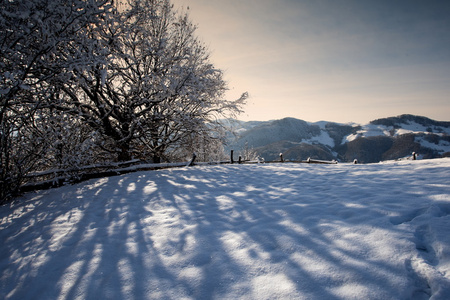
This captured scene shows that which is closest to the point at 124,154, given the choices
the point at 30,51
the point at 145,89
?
the point at 145,89

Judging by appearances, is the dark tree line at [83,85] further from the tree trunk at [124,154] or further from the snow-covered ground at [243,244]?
the snow-covered ground at [243,244]

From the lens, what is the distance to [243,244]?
2.85 m

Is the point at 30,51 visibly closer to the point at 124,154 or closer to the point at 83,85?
the point at 83,85

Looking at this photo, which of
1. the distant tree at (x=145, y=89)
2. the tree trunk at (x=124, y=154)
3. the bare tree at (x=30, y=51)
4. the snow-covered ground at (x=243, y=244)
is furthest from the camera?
the tree trunk at (x=124, y=154)

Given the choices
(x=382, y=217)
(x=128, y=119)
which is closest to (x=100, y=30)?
(x=128, y=119)

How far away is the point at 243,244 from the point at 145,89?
23.6 ft

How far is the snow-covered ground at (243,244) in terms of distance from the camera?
205 cm

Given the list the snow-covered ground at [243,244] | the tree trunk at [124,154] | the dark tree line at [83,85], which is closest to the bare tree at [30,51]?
the dark tree line at [83,85]

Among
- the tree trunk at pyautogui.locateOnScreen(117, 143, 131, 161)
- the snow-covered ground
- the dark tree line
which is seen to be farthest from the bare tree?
the tree trunk at pyautogui.locateOnScreen(117, 143, 131, 161)

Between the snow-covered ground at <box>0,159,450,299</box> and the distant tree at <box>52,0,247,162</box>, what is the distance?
4292mm

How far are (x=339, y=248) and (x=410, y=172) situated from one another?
15.2ft

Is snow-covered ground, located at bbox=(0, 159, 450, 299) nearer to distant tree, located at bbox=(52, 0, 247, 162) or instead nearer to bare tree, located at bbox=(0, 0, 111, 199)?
bare tree, located at bbox=(0, 0, 111, 199)

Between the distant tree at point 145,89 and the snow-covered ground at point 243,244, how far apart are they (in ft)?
14.1

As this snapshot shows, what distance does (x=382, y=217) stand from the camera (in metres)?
3.02
